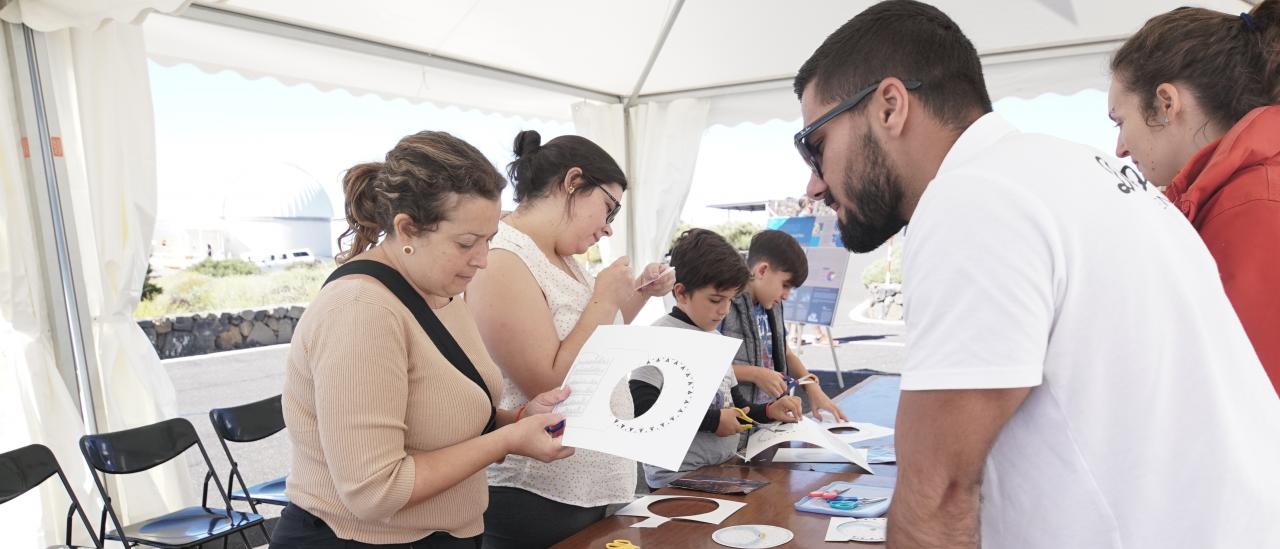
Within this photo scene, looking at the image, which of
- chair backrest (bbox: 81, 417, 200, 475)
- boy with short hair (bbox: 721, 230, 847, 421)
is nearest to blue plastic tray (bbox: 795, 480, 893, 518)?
boy with short hair (bbox: 721, 230, 847, 421)

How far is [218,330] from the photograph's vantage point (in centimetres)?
1069

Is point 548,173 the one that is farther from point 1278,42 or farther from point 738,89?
point 738,89

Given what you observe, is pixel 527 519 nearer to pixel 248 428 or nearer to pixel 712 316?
pixel 712 316

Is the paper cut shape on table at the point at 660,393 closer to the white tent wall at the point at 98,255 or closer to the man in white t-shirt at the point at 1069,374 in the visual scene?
the man in white t-shirt at the point at 1069,374

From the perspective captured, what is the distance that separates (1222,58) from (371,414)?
4.32 ft

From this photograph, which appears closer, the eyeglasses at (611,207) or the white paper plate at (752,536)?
the white paper plate at (752,536)

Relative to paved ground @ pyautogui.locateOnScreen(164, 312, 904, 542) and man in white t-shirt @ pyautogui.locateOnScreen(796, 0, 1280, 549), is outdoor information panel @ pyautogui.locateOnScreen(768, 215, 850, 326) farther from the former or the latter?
man in white t-shirt @ pyautogui.locateOnScreen(796, 0, 1280, 549)

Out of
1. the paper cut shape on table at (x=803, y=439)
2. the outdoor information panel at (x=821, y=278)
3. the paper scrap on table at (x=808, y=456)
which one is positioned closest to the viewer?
the paper cut shape on table at (x=803, y=439)

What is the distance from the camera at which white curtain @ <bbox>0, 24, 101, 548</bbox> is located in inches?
108

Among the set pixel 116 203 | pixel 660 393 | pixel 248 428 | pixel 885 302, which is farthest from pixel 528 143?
pixel 885 302

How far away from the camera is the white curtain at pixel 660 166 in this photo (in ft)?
17.2

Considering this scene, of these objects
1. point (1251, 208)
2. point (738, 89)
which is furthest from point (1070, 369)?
point (738, 89)

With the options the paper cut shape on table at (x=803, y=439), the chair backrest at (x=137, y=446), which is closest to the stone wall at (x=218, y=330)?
the chair backrest at (x=137, y=446)

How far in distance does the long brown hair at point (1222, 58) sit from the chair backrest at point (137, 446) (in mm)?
3046
